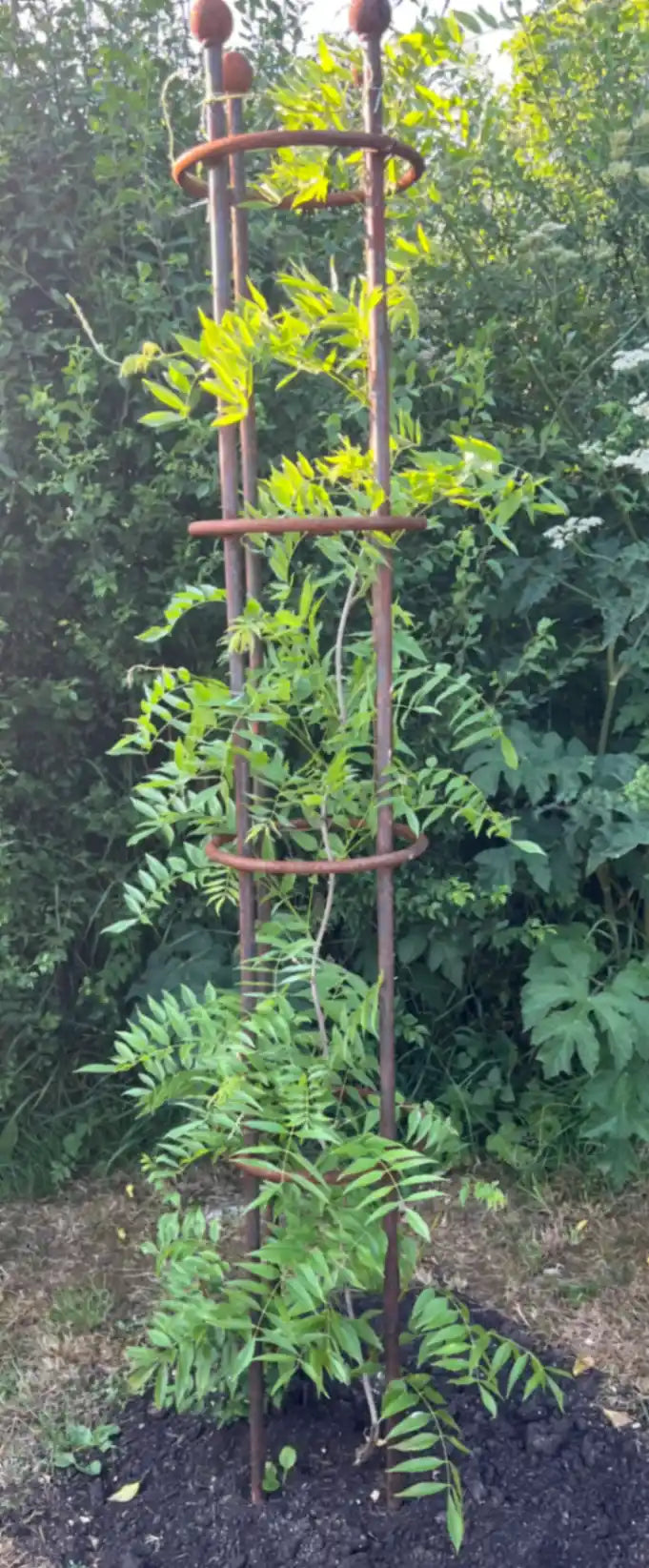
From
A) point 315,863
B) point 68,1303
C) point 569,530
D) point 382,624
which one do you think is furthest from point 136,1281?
point 569,530

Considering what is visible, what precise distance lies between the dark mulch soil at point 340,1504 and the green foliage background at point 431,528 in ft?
2.92

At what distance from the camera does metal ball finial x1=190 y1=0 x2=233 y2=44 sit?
1646mm

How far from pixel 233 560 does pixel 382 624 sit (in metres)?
0.25

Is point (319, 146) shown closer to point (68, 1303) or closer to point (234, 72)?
point (234, 72)

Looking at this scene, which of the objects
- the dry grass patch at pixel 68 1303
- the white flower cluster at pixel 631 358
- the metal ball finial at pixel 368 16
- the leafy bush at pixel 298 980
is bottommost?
the dry grass patch at pixel 68 1303

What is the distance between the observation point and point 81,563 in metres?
2.90

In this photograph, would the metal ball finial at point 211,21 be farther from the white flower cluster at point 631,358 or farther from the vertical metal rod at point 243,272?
the white flower cluster at point 631,358

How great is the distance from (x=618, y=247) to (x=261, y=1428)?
286 centimetres

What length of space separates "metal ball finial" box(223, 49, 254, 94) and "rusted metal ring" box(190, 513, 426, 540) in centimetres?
68

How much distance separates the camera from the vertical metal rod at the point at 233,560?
168 cm

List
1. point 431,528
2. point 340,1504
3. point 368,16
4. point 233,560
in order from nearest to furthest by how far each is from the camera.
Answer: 1. point 368,16
2. point 233,560
3. point 340,1504
4. point 431,528

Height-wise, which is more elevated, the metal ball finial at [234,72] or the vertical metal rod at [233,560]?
the metal ball finial at [234,72]

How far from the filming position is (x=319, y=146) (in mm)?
1599

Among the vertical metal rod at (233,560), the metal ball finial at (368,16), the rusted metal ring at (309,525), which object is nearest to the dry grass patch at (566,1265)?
the vertical metal rod at (233,560)
